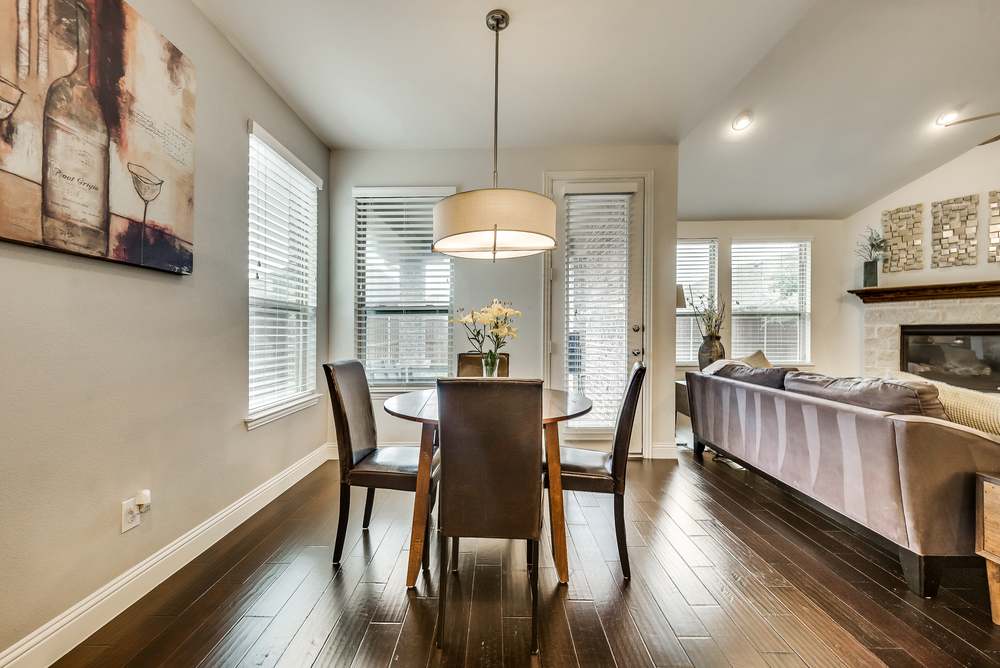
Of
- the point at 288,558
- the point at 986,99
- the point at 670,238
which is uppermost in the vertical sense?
the point at 986,99

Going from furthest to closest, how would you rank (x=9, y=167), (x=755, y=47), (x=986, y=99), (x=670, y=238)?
1. (x=986, y=99)
2. (x=670, y=238)
3. (x=755, y=47)
4. (x=9, y=167)

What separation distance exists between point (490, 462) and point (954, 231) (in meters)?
6.18

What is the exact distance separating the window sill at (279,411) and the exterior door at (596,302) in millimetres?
Result: 1922

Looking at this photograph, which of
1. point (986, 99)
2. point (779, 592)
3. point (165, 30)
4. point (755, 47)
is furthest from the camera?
point (986, 99)

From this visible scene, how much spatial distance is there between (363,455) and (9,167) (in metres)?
1.54

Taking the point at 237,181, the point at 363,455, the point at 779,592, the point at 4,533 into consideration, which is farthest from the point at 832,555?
the point at 237,181

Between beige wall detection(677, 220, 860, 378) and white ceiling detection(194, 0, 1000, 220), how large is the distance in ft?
3.45

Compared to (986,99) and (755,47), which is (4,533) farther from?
(986,99)

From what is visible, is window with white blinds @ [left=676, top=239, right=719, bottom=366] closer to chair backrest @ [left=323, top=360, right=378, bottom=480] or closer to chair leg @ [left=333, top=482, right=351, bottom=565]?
chair backrest @ [left=323, top=360, right=378, bottom=480]

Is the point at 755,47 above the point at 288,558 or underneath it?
above

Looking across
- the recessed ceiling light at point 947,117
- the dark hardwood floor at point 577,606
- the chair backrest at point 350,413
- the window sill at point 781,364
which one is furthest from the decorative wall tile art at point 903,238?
the chair backrest at point 350,413

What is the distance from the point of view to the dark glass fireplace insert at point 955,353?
14.1 ft

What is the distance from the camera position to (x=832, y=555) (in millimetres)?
1939

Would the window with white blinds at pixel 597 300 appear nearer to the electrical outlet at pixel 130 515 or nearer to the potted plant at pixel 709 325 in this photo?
the potted plant at pixel 709 325
